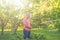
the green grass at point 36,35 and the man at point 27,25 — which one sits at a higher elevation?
the man at point 27,25

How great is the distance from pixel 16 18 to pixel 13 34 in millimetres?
227

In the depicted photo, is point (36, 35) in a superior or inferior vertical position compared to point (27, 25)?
inferior

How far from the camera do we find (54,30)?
2.27 metres

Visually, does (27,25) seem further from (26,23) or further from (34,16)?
(34,16)

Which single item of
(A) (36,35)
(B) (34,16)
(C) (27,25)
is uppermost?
(B) (34,16)

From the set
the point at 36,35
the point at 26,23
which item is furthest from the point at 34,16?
the point at 36,35

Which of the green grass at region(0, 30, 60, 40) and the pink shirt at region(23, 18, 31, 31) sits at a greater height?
the pink shirt at region(23, 18, 31, 31)

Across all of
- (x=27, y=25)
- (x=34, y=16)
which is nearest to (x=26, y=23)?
(x=27, y=25)

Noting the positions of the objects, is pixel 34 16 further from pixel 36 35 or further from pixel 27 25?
pixel 36 35

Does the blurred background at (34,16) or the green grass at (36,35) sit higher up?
the blurred background at (34,16)

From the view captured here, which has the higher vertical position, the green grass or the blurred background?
the blurred background

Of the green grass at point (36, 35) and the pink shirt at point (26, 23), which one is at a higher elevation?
the pink shirt at point (26, 23)

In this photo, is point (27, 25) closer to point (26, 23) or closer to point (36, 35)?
point (26, 23)

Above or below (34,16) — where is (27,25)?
below
